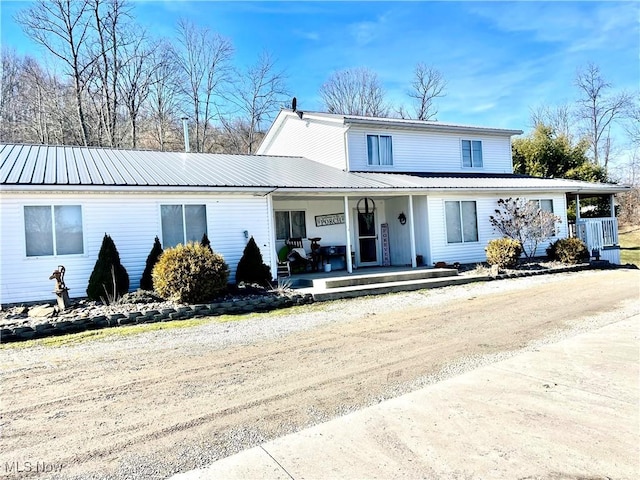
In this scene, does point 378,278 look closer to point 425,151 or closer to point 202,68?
point 425,151

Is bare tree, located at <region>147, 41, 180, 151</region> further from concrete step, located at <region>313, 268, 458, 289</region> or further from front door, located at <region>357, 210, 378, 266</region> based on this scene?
concrete step, located at <region>313, 268, 458, 289</region>

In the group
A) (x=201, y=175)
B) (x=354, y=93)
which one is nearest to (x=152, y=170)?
(x=201, y=175)

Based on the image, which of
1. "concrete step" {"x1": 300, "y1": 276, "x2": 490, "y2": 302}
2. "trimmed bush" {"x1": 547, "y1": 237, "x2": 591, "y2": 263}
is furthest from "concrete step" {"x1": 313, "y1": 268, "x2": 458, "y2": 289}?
"trimmed bush" {"x1": 547, "y1": 237, "x2": 591, "y2": 263}

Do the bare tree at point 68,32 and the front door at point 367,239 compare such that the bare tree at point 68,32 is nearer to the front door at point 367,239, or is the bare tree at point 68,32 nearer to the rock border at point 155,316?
the front door at point 367,239

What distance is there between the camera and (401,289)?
11.2 meters

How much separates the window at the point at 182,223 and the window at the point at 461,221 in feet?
26.9

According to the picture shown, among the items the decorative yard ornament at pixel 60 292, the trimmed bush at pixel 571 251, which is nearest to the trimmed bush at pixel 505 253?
the trimmed bush at pixel 571 251

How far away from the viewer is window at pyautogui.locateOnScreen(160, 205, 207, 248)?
1100 cm

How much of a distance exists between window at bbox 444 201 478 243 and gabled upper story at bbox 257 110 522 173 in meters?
2.89

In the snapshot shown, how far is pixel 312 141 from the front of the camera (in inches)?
707

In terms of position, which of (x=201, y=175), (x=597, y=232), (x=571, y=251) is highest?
(x=201, y=175)

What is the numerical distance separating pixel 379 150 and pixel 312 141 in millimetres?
2899

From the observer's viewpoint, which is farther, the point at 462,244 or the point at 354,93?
the point at 354,93

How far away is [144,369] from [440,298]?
6.75 metres
